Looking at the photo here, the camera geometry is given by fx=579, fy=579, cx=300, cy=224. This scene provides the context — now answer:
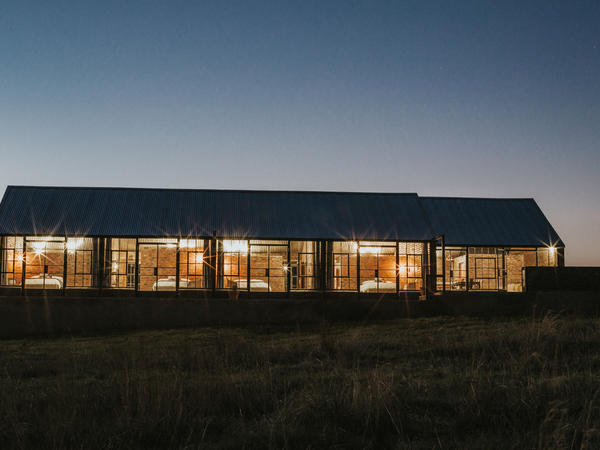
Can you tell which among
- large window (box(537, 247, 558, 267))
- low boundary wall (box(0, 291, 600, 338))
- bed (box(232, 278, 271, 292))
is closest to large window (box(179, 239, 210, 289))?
bed (box(232, 278, 271, 292))

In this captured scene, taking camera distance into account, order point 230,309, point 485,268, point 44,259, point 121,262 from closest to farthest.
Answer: point 230,309, point 44,259, point 121,262, point 485,268

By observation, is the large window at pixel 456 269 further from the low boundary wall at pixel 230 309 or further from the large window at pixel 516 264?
the low boundary wall at pixel 230 309

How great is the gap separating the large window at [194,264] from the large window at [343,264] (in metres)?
5.87

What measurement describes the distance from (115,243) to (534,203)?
73.5 ft

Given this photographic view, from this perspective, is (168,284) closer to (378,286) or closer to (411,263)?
(378,286)

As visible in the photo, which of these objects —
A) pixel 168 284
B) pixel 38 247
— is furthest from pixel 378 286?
pixel 38 247

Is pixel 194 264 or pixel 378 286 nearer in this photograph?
pixel 378 286

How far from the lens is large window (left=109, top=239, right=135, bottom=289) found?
28016mm

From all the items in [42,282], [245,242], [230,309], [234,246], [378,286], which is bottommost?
[230,309]

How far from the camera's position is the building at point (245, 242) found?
87.8 feet

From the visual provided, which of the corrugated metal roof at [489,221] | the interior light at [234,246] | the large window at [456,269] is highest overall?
the corrugated metal roof at [489,221]

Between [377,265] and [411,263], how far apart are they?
2.80 meters

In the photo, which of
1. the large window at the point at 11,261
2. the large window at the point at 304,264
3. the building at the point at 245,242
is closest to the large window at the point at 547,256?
the building at the point at 245,242

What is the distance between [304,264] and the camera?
2806 centimetres
